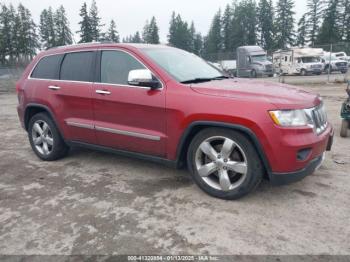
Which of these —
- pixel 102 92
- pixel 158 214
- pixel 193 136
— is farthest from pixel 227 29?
pixel 158 214

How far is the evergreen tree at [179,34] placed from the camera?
270ft

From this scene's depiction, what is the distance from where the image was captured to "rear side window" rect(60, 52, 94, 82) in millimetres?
4406

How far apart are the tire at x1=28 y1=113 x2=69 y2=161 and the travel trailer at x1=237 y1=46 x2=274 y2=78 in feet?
80.6

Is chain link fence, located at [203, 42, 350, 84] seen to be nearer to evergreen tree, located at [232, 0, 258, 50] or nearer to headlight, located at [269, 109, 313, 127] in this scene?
headlight, located at [269, 109, 313, 127]

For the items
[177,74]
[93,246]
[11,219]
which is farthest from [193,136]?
[11,219]

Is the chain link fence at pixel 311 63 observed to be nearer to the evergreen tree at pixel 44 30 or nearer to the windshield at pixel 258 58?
the windshield at pixel 258 58

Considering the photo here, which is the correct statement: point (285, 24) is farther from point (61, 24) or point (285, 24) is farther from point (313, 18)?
point (61, 24)

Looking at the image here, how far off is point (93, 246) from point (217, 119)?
1703mm

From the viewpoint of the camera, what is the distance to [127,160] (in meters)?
4.93

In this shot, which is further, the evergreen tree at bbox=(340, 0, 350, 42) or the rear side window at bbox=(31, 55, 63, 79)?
the evergreen tree at bbox=(340, 0, 350, 42)

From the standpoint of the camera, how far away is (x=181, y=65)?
4156mm

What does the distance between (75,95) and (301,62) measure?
2792cm

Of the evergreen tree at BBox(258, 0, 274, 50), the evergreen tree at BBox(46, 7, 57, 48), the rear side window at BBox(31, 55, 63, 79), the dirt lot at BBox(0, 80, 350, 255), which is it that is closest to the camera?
the dirt lot at BBox(0, 80, 350, 255)

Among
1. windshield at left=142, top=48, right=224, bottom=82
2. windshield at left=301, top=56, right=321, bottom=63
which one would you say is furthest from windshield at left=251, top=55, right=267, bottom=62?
windshield at left=142, top=48, right=224, bottom=82
